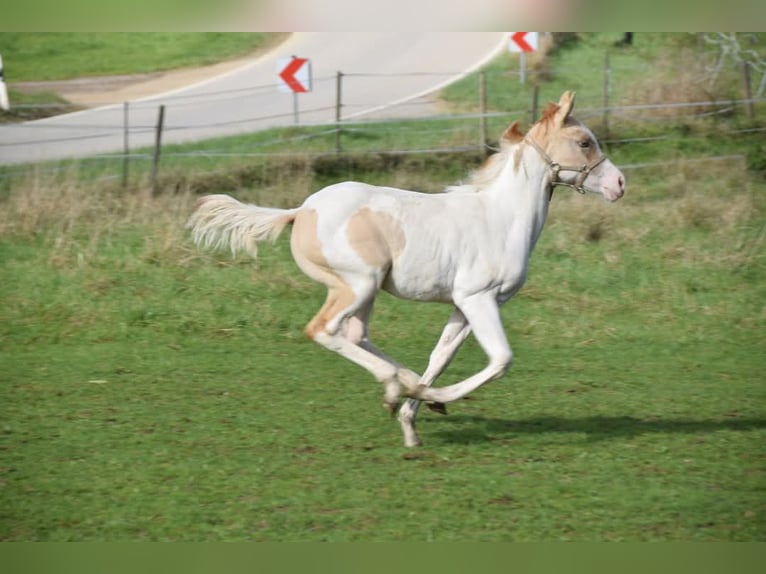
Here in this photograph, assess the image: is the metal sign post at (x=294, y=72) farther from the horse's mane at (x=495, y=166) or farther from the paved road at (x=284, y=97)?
the horse's mane at (x=495, y=166)

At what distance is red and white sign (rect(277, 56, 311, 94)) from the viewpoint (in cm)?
1717

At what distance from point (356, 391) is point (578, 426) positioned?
180cm

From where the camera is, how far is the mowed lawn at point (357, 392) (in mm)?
5617

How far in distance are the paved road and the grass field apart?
499 cm

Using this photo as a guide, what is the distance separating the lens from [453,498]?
5.83m

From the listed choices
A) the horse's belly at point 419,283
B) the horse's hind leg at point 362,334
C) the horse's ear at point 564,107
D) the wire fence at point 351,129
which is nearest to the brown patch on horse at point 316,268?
the horse's hind leg at point 362,334

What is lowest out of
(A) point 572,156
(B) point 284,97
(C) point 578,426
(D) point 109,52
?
(C) point 578,426

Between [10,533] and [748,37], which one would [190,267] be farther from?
[748,37]

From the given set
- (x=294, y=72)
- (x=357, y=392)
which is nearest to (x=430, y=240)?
(x=357, y=392)

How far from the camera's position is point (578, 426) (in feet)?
24.6

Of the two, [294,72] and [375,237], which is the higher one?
[294,72]

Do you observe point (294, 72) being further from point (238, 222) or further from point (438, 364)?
point (438, 364)

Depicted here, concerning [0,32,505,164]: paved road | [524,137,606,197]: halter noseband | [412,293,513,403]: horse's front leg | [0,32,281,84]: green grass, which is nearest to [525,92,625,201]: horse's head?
[524,137,606,197]: halter noseband

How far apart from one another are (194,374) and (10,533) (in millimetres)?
3627
